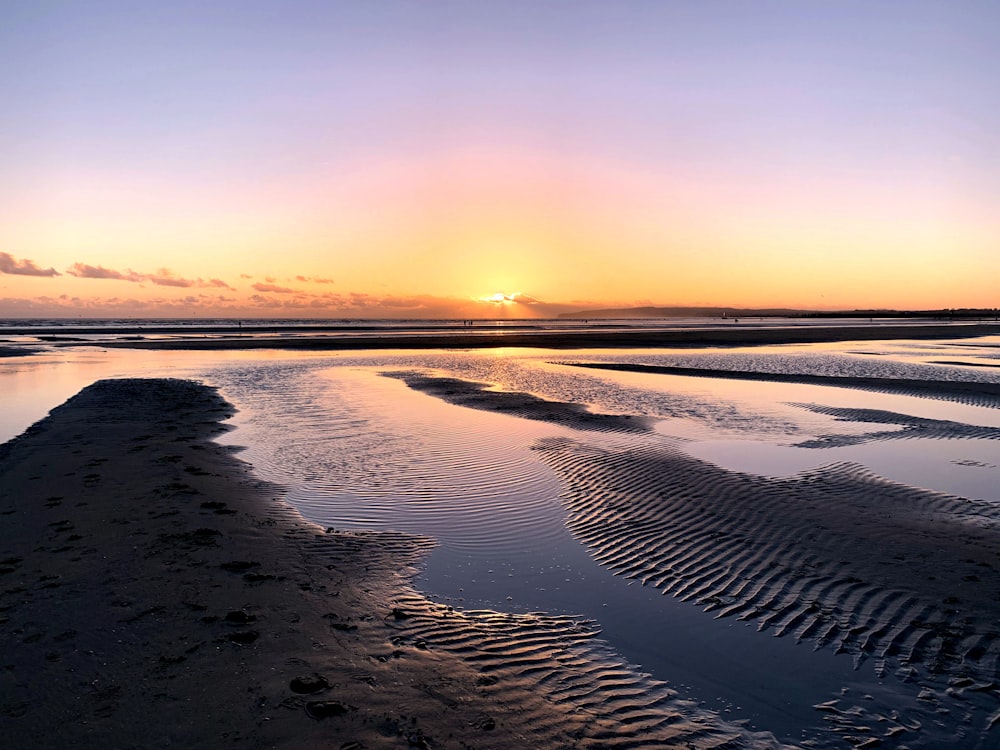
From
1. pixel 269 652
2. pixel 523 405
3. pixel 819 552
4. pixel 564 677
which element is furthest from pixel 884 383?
pixel 269 652

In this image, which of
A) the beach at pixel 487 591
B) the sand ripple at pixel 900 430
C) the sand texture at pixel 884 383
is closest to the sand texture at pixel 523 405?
the beach at pixel 487 591

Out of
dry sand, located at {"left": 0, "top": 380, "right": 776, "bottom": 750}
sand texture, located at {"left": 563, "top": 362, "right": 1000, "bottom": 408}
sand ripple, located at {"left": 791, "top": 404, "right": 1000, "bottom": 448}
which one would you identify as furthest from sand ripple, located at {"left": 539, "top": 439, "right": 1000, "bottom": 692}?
sand texture, located at {"left": 563, "top": 362, "right": 1000, "bottom": 408}

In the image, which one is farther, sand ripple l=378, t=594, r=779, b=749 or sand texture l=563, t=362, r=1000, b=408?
sand texture l=563, t=362, r=1000, b=408

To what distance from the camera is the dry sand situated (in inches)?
201

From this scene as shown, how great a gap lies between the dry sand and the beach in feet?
0.11

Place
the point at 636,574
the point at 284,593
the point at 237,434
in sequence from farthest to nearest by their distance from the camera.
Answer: the point at 237,434, the point at 636,574, the point at 284,593

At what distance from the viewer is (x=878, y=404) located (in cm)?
2348

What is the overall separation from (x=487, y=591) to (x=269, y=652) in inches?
114

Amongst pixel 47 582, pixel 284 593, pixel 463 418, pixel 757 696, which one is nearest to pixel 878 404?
pixel 463 418

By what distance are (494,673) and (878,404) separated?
76.6 ft

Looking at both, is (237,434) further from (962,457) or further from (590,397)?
(962,457)

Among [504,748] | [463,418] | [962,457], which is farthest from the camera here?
[463,418]

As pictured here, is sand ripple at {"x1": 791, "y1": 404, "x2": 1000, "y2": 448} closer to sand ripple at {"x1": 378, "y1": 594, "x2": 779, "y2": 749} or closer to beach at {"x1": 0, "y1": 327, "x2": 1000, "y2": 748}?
beach at {"x1": 0, "y1": 327, "x2": 1000, "y2": 748}

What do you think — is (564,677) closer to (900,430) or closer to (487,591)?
(487,591)
